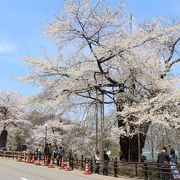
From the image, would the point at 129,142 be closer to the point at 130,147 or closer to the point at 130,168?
the point at 130,147

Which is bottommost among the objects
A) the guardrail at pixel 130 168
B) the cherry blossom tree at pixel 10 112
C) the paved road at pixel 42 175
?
the paved road at pixel 42 175

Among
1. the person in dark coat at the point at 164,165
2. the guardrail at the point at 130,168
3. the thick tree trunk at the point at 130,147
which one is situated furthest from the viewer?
the thick tree trunk at the point at 130,147

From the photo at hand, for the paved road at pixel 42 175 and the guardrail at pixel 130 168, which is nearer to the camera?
the paved road at pixel 42 175

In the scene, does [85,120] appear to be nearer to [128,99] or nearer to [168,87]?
[128,99]

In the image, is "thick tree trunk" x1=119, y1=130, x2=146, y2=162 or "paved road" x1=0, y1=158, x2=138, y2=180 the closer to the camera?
"paved road" x1=0, y1=158, x2=138, y2=180

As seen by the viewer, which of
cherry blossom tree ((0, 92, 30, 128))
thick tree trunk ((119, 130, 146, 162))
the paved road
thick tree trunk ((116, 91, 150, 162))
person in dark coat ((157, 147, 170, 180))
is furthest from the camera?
cherry blossom tree ((0, 92, 30, 128))

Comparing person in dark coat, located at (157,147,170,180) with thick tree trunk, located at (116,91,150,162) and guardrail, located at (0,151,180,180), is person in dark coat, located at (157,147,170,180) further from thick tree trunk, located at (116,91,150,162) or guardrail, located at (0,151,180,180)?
thick tree trunk, located at (116,91,150,162)

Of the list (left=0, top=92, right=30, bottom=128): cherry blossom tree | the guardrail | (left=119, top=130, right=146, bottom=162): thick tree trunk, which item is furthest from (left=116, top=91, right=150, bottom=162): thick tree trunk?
(left=0, top=92, right=30, bottom=128): cherry blossom tree

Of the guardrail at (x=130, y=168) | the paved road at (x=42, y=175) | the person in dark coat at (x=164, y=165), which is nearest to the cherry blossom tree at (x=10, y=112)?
the guardrail at (x=130, y=168)

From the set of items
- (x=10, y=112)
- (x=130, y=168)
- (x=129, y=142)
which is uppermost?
(x=10, y=112)

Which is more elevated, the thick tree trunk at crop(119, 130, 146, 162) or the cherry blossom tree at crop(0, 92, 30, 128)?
the cherry blossom tree at crop(0, 92, 30, 128)

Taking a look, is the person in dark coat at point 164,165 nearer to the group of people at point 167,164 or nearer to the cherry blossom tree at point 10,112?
the group of people at point 167,164

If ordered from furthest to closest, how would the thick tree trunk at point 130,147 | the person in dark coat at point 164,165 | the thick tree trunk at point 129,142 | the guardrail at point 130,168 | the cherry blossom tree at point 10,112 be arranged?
the cherry blossom tree at point 10,112 → the thick tree trunk at point 130,147 → the thick tree trunk at point 129,142 → the guardrail at point 130,168 → the person in dark coat at point 164,165

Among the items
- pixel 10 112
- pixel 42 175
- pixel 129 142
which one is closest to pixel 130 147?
pixel 129 142
